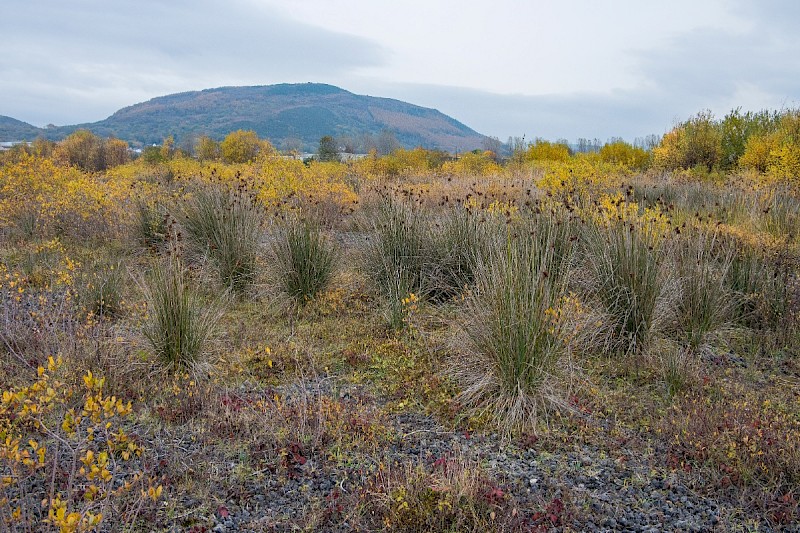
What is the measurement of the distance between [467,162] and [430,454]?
742 inches

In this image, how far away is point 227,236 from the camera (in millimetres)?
6172

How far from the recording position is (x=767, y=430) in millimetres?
Answer: 3043

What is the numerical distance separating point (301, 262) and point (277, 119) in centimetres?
13220

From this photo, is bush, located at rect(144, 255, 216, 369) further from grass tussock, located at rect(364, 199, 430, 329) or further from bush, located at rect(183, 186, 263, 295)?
grass tussock, located at rect(364, 199, 430, 329)

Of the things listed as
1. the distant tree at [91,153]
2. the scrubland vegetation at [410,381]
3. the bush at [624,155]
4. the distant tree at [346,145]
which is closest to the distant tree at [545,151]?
the bush at [624,155]

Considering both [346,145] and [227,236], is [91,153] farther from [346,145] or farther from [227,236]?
[227,236]

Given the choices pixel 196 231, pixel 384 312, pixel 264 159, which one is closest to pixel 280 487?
pixel 384 312

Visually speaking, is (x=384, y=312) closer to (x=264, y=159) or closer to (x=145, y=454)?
(x=145, y=454)

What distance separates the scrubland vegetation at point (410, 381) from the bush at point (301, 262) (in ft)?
0.08

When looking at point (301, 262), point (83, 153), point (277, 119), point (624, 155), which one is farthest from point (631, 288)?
point (277, 119)

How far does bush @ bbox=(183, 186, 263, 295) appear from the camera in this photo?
6.12 meters

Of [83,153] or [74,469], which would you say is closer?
[74,469]

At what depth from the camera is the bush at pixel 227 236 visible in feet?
20.1

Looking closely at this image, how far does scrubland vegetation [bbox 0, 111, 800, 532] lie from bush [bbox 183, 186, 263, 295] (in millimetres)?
36
